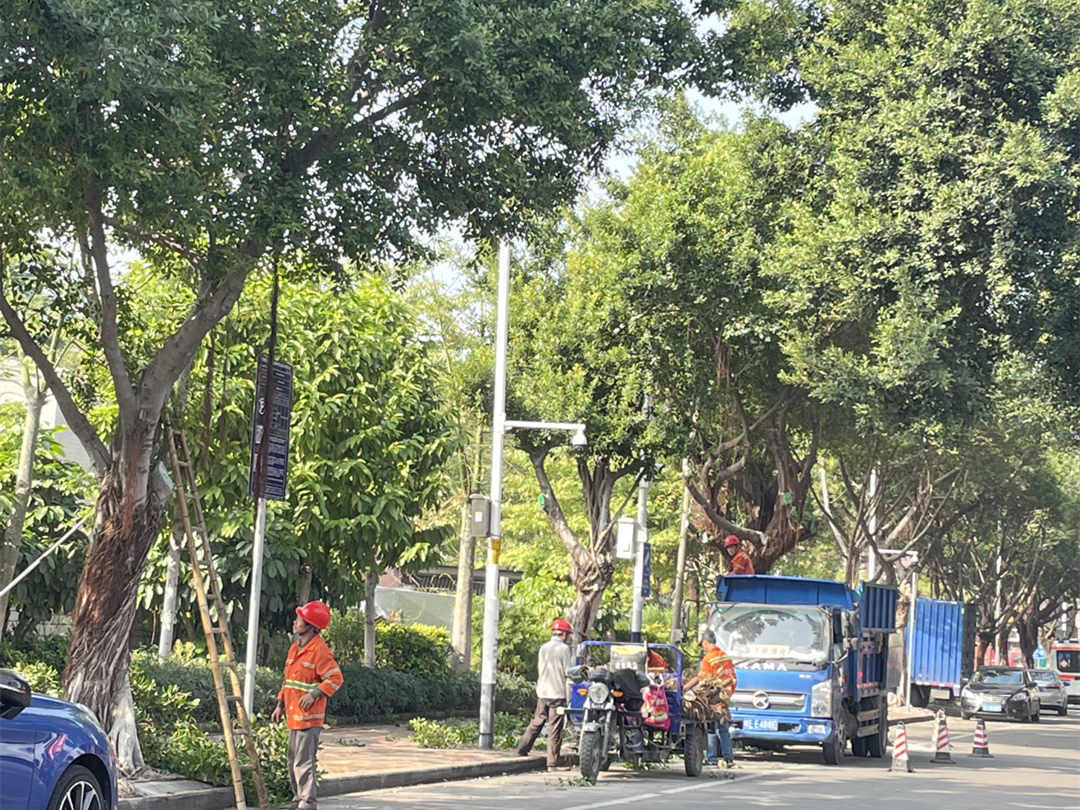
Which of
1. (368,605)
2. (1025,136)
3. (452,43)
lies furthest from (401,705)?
(452,43)

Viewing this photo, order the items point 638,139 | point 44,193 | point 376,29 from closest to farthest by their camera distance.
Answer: point 44,193
point 376,29
point 638,139

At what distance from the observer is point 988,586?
65312 mm

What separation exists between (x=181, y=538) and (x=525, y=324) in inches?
368

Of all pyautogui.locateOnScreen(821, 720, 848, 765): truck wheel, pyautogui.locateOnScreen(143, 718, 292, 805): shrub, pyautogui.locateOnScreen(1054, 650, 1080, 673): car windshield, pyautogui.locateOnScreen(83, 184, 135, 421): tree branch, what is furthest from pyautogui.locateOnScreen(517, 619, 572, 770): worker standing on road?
pyautogui.locateOnScreen(1054, 650, 1080, 673): car windshield

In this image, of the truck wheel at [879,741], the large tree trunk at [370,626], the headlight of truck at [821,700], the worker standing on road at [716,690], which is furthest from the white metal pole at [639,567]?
the worker standing on road at [716,690]

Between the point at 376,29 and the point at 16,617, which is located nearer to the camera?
the point at 376,29

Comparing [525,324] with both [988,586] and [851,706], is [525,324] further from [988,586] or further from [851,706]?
[988,586]

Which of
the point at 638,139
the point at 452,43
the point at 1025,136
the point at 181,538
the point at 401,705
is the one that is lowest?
the point at 401,705

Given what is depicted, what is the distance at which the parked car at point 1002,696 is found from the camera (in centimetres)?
4728

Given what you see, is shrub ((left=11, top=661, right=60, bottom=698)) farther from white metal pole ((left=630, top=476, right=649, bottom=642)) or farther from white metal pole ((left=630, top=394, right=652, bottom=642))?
white metal pole ((left=630, top=394, right=652, bottom=642))

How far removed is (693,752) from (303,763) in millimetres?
7948

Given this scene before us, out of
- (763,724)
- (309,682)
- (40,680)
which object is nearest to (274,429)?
(309,682)

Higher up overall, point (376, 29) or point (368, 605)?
point (376, 29)

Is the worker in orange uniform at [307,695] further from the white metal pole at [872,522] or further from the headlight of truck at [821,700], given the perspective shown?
the white metal pole at [872,522]
